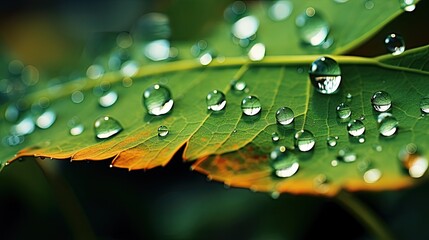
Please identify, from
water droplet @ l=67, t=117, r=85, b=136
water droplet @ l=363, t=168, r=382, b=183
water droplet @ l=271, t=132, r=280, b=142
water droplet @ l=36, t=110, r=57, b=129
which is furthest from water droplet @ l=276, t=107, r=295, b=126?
water droplet @ l=36, t=110, r=57, b=129

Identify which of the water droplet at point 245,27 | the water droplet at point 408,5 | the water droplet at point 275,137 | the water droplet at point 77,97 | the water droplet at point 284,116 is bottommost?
the water droplet at point 275,137

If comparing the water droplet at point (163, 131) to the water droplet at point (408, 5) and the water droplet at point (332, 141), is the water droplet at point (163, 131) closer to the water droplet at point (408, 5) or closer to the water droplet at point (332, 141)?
the water droplet at point (332, 141)

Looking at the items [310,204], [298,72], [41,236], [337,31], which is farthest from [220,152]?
[41,236]

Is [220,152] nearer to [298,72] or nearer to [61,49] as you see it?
[298,72]

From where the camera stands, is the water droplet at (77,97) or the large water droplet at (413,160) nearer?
the large water droplet at (413,160)

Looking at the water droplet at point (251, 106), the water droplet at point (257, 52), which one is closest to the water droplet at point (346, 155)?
the water droplet at point (251, 106)

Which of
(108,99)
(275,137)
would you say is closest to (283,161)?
(275,137)
